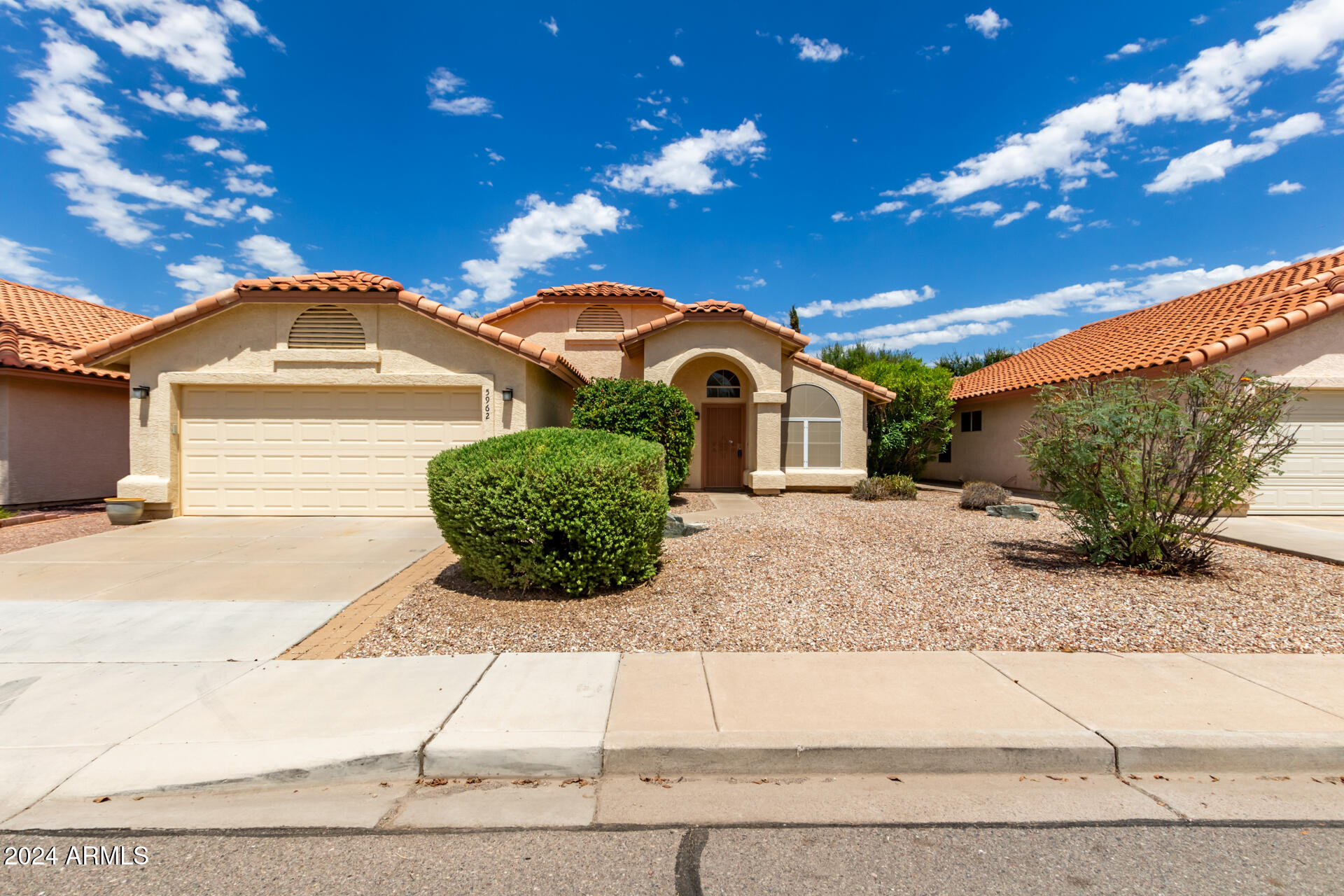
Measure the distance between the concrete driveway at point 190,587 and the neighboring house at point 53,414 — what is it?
4653 mm

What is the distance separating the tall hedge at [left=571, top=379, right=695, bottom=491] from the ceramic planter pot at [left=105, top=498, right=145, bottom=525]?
7.28 meters

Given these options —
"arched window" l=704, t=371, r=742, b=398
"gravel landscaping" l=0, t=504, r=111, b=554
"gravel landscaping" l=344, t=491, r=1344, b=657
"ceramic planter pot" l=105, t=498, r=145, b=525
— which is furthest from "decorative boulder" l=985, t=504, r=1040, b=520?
"gravel landscaping" l=0, t=504, r=111, b=554

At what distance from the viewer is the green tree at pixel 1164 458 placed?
261 inches

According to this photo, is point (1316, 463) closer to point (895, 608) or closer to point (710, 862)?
point (895, 608)

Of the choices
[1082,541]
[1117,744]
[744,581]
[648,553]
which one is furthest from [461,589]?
[1082,541]

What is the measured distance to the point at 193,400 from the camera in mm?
10664

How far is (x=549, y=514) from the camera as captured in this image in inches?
220

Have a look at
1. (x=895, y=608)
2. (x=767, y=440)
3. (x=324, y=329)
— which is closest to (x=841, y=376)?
(x=767, y=440)

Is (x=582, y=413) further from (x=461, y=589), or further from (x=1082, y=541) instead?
(x=1082, y=541)

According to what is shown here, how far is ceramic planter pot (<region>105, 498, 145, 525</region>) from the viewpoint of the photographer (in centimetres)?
997

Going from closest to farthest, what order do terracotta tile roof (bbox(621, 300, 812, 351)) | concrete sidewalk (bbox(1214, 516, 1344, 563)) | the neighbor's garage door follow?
concrete sidewalk (bbox(1214, 516, 1344, 563)), the neighbor's garage door, terracotta tile roof (bbox(621, 300, 812, 351))

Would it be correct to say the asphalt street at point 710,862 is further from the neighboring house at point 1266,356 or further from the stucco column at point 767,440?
the stucco column at point 767,440

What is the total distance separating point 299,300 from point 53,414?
270 inches

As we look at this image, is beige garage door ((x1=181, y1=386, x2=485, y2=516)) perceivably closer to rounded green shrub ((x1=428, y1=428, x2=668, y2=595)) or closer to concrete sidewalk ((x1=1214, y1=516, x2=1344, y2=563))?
rounded green shrub ((x1=428, y1=428, x2=668, y2=595))
